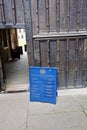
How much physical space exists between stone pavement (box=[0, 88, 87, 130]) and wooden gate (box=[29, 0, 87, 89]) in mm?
691

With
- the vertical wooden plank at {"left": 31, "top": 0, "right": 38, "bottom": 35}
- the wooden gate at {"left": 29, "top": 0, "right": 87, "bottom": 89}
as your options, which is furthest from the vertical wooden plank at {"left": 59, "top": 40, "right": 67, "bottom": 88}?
the vertical wooden plank at {"left": 31, "top": 0, "right": 38, "bottom": 35}

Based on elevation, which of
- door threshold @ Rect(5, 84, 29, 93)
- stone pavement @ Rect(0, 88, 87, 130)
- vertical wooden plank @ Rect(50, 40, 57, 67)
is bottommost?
stone pavement @ Rect(0, 88, 87, 130)

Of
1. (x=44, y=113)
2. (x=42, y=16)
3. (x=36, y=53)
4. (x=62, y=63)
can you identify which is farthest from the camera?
(x=62, y=63)

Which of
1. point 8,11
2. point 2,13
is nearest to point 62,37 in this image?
point 8,11

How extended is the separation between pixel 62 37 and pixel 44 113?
1.89 meters

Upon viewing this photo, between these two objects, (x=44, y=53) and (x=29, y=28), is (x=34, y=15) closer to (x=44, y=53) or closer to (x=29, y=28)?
(x=29, y=28)

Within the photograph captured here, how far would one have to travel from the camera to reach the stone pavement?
3029mm

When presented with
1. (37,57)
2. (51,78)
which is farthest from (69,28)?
(51,78)

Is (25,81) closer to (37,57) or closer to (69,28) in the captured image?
(37,57)

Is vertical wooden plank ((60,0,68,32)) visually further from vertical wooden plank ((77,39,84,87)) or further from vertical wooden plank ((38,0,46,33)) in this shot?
vertical wooden plank ((77,39,84,87))

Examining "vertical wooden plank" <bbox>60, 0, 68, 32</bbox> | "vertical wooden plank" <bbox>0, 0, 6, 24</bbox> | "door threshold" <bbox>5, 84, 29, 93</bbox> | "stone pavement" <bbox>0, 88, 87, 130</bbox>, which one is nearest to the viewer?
"stone pavement" <bbox>0, 88, 87, 130</bbox>

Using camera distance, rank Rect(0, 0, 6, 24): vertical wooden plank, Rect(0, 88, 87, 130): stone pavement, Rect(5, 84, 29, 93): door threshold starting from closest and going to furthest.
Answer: Rect(0, 88, 87, 130): stone pavement
Rect(0, 0, 6, 24): vertical wooden plank
Rect(5, 84, 29, 93): door threshold

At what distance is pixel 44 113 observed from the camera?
11.3 feet

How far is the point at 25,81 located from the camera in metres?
5.12
